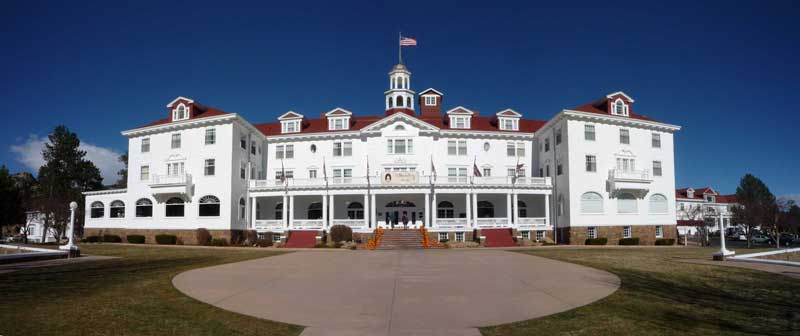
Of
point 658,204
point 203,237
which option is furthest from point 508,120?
point 203,237

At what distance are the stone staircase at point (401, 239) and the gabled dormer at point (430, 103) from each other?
62.0 feet

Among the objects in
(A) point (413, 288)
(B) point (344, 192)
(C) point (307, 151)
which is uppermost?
(C) point (307, 151)

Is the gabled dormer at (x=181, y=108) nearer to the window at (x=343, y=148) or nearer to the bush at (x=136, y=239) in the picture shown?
the bush at (x=136, y=239)

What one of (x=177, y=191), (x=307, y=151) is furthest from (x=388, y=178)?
(x=177, y=191)

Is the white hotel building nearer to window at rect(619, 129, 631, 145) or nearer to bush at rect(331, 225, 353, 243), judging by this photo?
window at rect(619, 129, 631, 145)

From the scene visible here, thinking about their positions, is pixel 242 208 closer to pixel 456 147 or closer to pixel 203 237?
pixel 203 237

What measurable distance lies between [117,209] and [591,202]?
146 feet

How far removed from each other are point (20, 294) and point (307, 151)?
39402mm

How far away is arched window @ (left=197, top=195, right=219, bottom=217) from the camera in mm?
44469

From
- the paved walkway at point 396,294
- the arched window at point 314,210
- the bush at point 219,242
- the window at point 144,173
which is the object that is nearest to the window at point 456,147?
the arched window at point 314,210

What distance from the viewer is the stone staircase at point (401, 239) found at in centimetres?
3987

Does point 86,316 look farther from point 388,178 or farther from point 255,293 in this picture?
point 388,178

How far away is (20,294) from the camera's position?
1134 centimetres

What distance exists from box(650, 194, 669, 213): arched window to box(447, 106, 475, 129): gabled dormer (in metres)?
18.5
